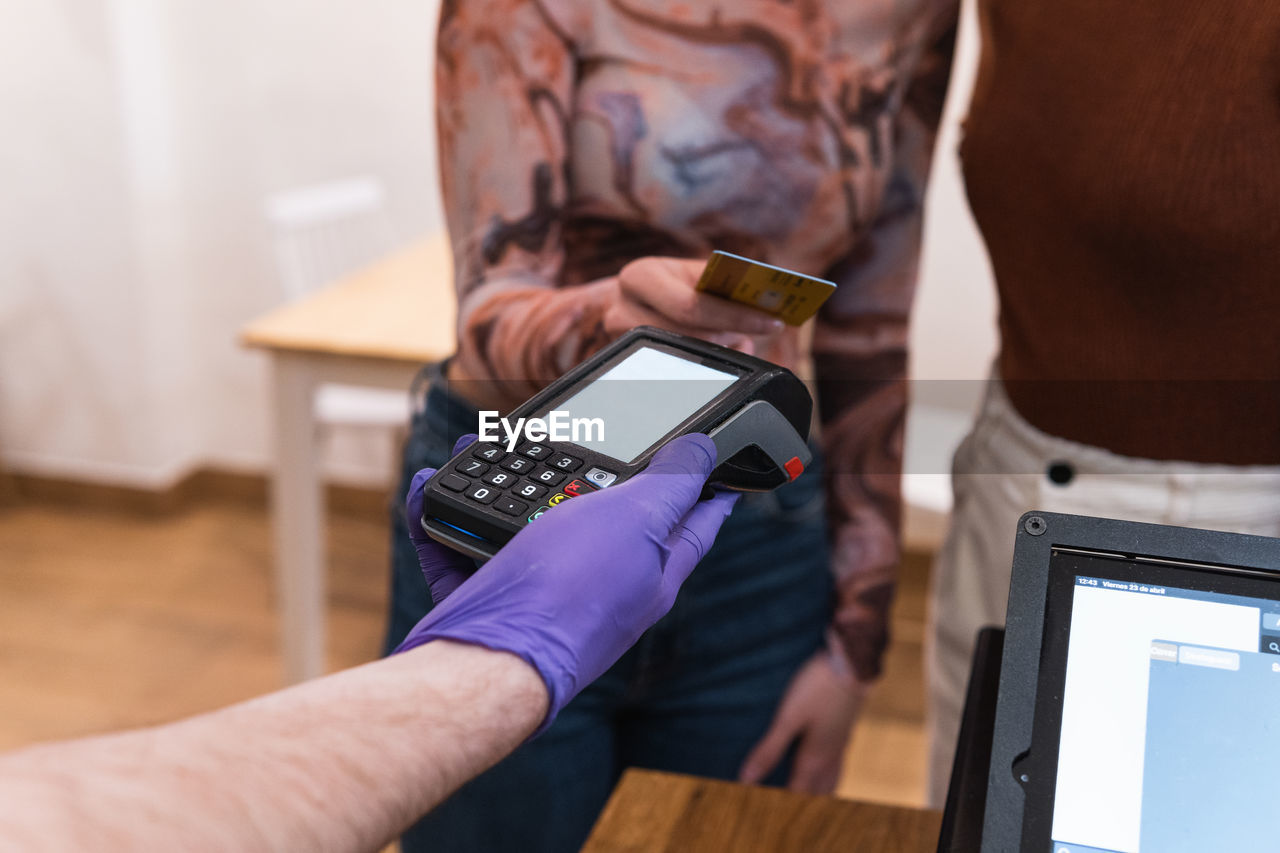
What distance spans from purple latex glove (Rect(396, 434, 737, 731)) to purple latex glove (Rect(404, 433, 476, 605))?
49mm

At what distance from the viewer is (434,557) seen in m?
0.43

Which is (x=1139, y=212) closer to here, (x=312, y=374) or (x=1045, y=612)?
(x=1045, y=612)

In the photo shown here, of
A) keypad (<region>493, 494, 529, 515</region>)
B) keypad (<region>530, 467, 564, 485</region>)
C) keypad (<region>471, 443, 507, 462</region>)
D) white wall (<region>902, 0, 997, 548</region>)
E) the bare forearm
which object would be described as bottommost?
white wall (<region>902, 0, 997, 548</region>)

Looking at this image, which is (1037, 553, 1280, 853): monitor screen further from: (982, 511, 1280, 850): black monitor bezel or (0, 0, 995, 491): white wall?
(0, 0, 995, 491): white wall

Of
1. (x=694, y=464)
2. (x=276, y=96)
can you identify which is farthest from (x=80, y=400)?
(x=694, y=464)

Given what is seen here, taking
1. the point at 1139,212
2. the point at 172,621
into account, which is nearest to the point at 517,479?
the point at 1139,212

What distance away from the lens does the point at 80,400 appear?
2215mm

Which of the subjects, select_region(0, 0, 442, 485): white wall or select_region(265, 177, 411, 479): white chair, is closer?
select_region(265, 177, 411, 479): white chair

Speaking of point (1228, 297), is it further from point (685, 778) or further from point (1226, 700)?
point (685, 778)

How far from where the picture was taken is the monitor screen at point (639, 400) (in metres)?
0.43

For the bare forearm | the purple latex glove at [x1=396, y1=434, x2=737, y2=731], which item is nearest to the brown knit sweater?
the purple latex glove at [x1=396, y1=434, x2=737, y2=731]

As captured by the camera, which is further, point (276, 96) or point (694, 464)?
point (276, 96)

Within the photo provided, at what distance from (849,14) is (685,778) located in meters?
0.43

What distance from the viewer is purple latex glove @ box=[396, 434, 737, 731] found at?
34cm
